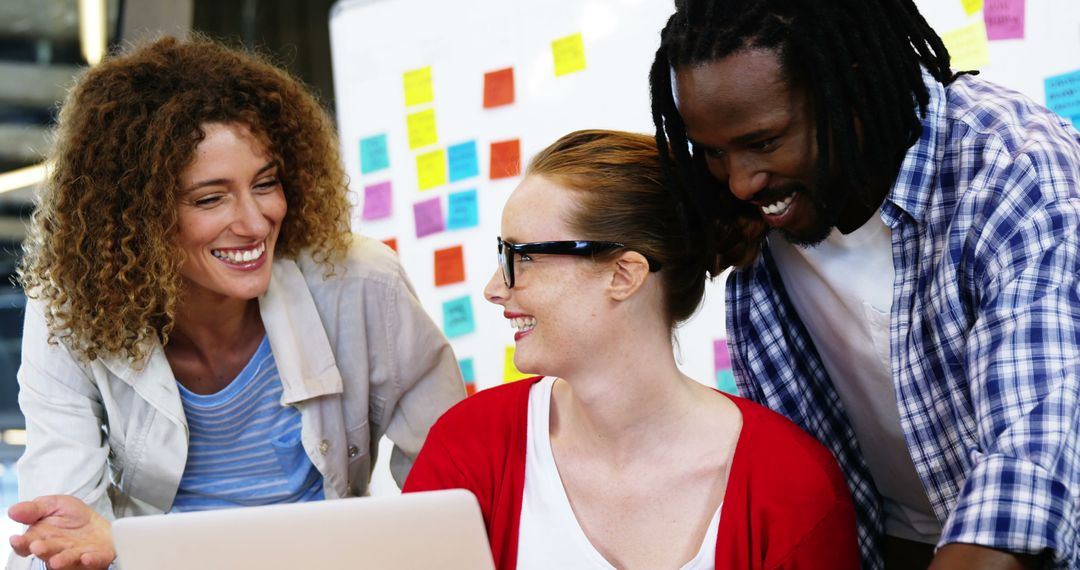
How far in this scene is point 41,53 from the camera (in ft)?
13.8

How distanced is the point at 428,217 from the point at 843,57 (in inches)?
68.8

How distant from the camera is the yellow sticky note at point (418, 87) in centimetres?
299

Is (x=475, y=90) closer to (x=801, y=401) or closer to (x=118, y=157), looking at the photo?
(x=118, y=157)

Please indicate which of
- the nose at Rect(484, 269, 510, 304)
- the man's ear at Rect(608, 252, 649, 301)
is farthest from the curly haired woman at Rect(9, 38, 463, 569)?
the man's ear at Rect(608, 252, 649, 301)

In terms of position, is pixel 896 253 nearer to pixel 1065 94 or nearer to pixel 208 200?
pixel 1065 94

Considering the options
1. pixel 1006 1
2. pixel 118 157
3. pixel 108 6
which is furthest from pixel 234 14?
pixel 1006 1

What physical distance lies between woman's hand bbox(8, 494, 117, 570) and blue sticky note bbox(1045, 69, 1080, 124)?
1843mm

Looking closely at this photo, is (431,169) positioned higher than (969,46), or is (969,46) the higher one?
(969,46)

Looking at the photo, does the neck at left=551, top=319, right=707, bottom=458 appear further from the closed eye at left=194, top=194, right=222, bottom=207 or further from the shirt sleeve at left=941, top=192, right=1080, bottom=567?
the closed eye at left=194, top=194, right=222, bottom=207

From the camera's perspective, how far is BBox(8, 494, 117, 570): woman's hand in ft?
5.59

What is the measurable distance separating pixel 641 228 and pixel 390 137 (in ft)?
5.18

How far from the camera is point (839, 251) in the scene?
5.09 ft

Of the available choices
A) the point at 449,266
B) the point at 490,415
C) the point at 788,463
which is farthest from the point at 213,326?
the point at 788,463

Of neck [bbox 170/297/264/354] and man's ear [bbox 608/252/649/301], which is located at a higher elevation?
man's ear [bbox 608/252/649/301]
